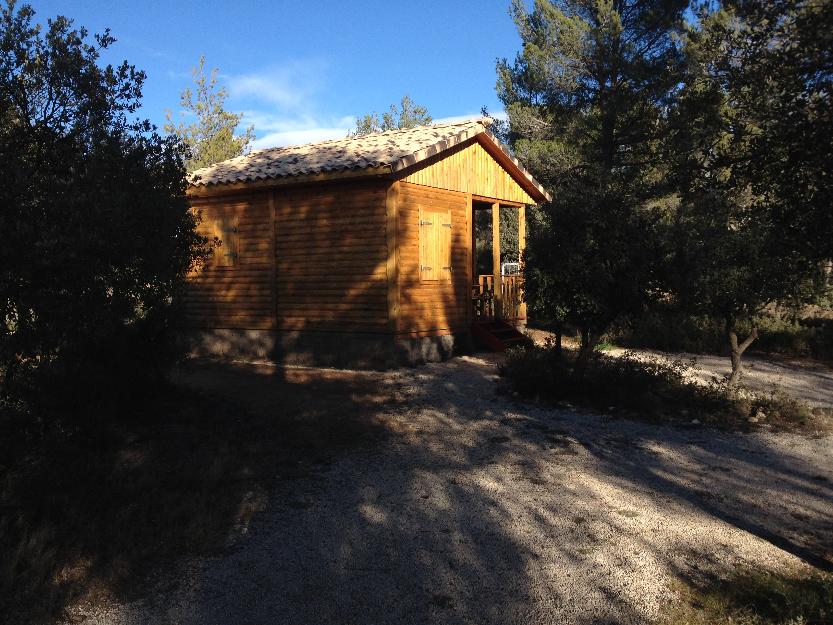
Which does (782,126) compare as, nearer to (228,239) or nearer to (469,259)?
(469,259)

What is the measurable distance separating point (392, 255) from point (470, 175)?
368cm

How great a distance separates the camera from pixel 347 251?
506 inches

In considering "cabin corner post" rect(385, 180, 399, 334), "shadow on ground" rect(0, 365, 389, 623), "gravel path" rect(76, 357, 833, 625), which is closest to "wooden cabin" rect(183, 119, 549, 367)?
"cabin corner post" rect(385, 180, 399, 334)

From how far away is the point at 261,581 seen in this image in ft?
14.0

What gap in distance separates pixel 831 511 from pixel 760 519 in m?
0.75

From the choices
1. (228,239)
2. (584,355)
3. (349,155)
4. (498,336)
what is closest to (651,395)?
(584,355)

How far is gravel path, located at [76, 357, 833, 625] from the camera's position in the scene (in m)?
3.99

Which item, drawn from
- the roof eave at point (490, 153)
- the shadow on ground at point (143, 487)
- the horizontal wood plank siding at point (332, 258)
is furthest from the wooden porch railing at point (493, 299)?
the shadow on ground at point (143, 487)

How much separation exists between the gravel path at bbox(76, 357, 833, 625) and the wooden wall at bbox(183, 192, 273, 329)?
6.80m

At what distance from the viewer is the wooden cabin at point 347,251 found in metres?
12.5

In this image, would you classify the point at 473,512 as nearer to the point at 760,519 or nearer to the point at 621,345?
the point at 760,519

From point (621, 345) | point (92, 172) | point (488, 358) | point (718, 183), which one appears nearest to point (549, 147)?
point (621, 345)

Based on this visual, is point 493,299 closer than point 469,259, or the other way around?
point 469,259

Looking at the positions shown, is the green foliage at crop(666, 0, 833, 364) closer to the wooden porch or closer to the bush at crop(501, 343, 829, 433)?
the bush at crop(501, 343, 829, 433)
